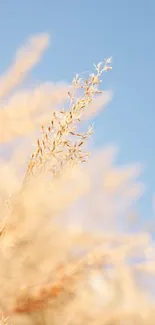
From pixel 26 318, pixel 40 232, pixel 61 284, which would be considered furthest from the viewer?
pixel 40 232

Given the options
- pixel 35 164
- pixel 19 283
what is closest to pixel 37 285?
pixel 19 283

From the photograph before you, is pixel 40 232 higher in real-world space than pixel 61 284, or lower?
higher

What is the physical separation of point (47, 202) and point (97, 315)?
71 cm

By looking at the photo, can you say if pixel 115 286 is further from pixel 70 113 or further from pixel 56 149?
pixel 70 113

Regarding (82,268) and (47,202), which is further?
(47,202)

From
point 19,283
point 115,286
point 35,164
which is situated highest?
point 35,164

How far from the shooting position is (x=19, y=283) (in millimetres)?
2225

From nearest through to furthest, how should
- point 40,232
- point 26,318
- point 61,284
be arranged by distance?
1. point 26,318
2. point 61,284
3. point 40,232

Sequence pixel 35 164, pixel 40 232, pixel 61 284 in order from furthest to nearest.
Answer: pixel 35 164, pixel 40 232, pixel 61 284

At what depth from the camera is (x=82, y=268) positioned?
2.36m

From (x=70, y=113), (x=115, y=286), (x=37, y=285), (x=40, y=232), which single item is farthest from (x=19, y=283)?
(x=70, y=113)

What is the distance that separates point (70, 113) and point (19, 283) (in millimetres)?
1324

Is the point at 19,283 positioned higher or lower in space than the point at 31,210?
lower

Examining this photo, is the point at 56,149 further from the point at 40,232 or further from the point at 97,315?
the point at 97,315
